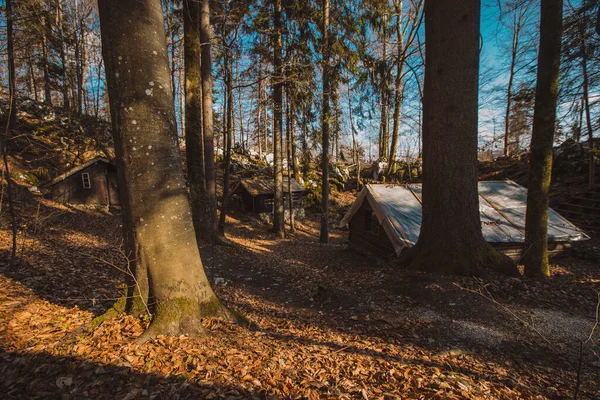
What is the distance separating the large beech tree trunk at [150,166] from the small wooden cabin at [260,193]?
17762 mm

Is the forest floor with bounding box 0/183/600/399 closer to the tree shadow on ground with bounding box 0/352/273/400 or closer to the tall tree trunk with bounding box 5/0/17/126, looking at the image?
the tree shadow on ground with bounding box 0/352/273/400

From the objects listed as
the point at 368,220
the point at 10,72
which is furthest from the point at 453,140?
the point at 10,72

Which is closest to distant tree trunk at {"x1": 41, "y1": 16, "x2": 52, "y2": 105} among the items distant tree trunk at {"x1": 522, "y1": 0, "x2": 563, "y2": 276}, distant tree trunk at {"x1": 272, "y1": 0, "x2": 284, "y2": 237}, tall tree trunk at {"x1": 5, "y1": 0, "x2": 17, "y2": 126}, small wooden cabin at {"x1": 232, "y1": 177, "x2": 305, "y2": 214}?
tall tree trunk at {"x1": 5, "y1": 0, "x2": 17, "y2": 126}

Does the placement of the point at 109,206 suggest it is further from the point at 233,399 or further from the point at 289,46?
the point at 233,399

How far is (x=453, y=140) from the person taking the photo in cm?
530

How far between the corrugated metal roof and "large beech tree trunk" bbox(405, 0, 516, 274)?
648 inches

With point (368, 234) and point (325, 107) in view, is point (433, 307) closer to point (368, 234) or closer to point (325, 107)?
point (368, 234)

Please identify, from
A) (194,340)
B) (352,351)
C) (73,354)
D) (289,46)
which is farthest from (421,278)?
(289,46)

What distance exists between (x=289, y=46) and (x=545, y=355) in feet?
42.5

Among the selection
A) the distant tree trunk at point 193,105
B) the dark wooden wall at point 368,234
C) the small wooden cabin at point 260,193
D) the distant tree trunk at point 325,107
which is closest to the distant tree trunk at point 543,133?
the dark wooden wall at point 368,234

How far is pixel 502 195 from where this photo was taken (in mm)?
10734

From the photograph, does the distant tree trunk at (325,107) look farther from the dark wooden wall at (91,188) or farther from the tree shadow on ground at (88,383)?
the dark wooden wall at (91,188)

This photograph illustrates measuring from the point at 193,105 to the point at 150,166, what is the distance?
7.03 m

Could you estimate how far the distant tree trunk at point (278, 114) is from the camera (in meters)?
11.9
